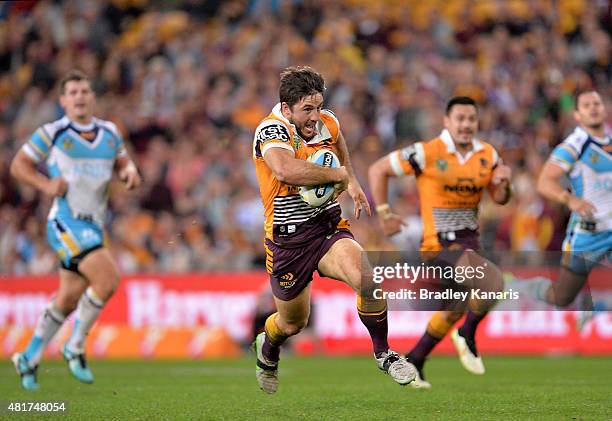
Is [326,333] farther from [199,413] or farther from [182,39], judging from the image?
[199,413]

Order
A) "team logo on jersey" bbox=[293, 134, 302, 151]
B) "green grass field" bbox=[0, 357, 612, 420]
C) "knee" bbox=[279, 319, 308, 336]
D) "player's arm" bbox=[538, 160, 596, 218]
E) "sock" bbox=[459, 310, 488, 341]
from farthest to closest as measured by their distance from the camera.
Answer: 1. "sock" bbox=[459, 310, 488, 341]
2. "player's arm" bbox=[538, 160, 596, 218]
3. "knee" bbox=[279, 319, 308, 336]
4. "team logo on jersey" bbox=[293, 134, 302, 151]
5. "green grass field" bbox=[0, 357, 612, 420]

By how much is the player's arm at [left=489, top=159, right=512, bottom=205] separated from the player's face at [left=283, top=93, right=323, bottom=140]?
301 cm

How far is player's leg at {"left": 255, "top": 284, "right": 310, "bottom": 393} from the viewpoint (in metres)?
8.66

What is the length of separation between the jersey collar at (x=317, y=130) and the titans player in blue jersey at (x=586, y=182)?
3306 mm

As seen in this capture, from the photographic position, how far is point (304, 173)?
796 centimetres

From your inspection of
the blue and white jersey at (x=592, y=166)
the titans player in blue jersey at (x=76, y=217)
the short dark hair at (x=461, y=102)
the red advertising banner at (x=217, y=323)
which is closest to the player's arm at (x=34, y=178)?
the titans player in blue jersey at (x=76, y=217)

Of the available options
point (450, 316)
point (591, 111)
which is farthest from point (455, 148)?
point (450, 316)

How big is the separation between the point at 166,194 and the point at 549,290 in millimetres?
9412

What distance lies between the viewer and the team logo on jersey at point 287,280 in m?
8.51

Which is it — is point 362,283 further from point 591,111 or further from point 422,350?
point 591,111

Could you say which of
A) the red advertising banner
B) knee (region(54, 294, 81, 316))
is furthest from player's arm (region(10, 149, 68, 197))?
the red advertising banner

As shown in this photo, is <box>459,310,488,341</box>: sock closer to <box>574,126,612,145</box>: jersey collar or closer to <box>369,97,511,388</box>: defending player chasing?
<box>369,97,511,388</box>: defending player chasing

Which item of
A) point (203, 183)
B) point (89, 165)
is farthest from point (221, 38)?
point (89, 165)

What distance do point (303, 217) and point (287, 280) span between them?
51 centimetres
